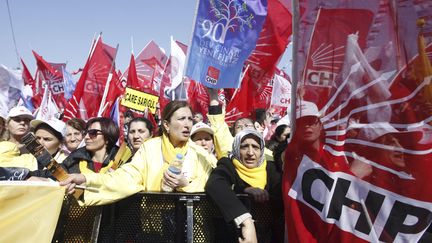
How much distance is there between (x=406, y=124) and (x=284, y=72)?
37.9ft

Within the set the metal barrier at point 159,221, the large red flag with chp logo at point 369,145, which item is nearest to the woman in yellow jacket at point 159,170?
the metal barrier at point 159,221

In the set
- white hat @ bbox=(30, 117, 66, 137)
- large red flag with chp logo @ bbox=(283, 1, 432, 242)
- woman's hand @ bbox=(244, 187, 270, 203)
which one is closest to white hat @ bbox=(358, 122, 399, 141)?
large red flag with chp logo @ bbox=(283, 1, 432, 242)

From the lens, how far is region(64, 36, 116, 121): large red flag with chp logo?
30.4ft

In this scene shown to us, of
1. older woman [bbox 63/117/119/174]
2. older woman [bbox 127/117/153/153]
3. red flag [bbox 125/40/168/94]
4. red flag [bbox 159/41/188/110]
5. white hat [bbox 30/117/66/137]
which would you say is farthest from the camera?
red flag [bbox 125/40/168/94]

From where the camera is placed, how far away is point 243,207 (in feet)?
9.43

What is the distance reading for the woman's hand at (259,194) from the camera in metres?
3.01

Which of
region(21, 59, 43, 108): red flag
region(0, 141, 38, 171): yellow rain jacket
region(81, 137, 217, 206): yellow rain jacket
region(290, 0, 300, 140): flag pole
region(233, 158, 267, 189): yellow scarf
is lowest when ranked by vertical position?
region(21, 59, 43, 108): red flag

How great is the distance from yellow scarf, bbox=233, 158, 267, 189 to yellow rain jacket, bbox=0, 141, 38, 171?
1703 mm

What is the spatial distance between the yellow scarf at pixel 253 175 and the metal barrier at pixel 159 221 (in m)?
0.21

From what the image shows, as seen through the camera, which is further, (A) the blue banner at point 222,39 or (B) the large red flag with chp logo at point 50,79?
(B) the large red flag with chp logo at point 50,79

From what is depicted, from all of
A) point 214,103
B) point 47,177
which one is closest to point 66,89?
point 214,103

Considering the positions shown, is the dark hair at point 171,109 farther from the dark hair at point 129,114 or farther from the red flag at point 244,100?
the dark hair at point 129,114

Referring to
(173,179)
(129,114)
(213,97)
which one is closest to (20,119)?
(213,97)

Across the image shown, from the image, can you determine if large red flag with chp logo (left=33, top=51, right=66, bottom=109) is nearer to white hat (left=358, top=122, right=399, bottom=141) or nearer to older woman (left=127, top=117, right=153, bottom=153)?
older woman (left=127, top=117, right=153, bottom=153)
